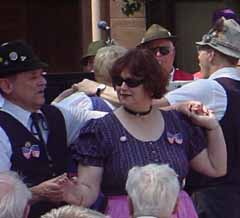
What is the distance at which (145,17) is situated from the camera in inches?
377

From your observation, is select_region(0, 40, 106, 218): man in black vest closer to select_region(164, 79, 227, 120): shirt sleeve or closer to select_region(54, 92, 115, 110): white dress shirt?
select_region(54, 92, 115, 110): white dress shirt

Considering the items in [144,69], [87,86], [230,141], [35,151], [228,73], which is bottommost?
[230,141]

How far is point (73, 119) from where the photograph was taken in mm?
4148

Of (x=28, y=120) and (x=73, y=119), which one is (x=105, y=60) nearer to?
(x=73, y=119)

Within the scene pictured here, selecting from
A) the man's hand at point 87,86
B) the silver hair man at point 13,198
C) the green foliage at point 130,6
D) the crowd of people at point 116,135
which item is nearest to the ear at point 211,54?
the crowd of people at point 116,135

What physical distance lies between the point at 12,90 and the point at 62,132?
11.9 inches

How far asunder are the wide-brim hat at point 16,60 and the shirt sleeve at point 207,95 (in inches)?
28.8

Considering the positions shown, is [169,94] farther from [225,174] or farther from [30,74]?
[30,74]

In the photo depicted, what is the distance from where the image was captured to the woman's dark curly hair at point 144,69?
3.92 m

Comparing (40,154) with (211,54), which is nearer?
(40,154)

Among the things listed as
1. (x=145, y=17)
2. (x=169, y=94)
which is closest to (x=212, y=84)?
(x=169, y=94)

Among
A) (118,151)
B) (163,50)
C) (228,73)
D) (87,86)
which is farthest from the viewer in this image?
(163,50)

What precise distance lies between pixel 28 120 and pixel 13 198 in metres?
0.83

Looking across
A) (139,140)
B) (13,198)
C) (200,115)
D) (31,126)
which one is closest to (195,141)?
(200,115)
